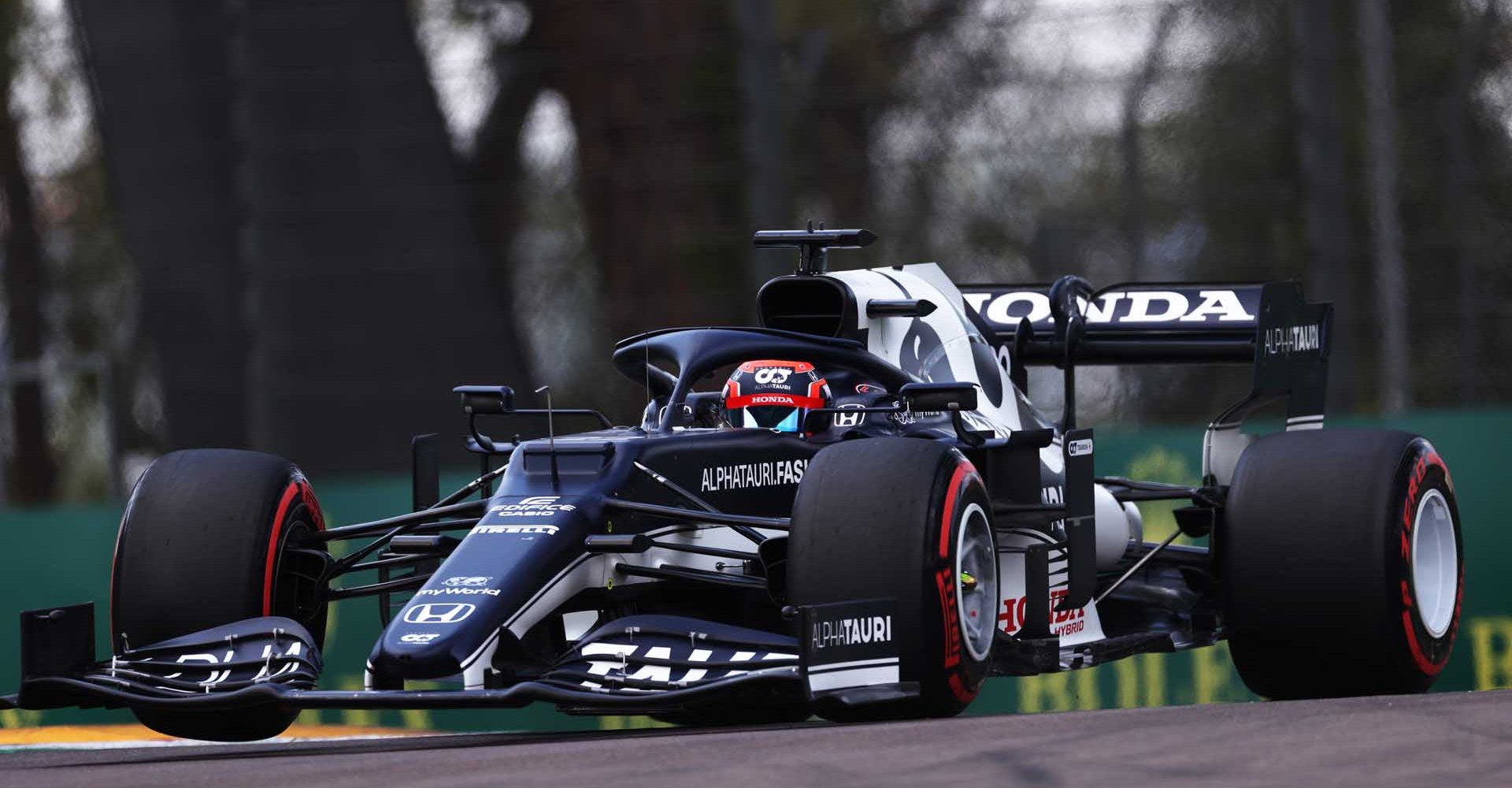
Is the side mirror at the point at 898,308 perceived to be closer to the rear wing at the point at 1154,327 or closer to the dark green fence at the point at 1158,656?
the rear wing at the point at 1154,327

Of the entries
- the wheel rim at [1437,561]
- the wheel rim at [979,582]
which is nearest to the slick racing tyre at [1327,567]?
the wheel rim at [1437,561]

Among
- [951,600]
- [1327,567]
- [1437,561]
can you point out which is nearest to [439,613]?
[951,600]

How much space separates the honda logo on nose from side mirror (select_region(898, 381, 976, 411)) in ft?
5.05

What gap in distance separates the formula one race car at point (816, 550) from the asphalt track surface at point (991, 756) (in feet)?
0.80

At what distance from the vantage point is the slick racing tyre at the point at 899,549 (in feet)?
21.6

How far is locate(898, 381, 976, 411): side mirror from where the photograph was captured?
725 centimetres

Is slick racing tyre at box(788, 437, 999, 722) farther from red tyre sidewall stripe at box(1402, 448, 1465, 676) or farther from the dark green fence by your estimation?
the dark green fence

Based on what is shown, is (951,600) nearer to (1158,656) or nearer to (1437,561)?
(1437,561)

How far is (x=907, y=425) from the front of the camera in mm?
8094

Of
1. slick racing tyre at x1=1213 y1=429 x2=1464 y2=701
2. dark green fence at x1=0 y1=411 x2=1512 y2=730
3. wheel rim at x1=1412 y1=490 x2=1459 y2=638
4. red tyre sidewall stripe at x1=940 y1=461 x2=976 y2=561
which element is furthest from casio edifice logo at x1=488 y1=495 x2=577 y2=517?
dark green fence at x1=0 y1=411 x2=1512 y2=730

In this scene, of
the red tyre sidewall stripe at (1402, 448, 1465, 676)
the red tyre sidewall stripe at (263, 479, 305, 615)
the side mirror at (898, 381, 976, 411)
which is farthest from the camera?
the red tyre sidewall stripe at (1402, 448, 1465, 676)

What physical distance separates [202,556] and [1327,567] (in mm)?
3579

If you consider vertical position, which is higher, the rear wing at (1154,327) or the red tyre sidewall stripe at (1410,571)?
the rear wing at (1154,327)

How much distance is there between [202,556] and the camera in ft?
24.7
